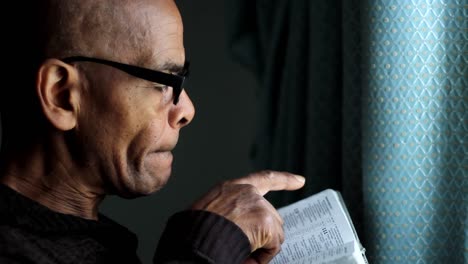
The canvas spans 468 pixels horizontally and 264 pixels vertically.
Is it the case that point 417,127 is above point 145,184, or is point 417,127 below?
above

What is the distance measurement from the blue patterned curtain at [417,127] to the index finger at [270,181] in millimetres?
179

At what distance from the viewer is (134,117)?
3.56ft

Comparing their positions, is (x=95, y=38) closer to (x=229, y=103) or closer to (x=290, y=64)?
(x=290, y=64)

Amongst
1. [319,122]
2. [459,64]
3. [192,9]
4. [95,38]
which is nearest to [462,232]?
[459,64]

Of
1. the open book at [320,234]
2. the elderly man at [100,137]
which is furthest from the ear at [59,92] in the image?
the open book at [320,234]

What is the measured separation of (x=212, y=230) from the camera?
3.37 ft

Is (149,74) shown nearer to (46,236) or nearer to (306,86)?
(46,236)

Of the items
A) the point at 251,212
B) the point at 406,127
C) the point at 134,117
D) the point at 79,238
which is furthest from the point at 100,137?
the point at 406,127

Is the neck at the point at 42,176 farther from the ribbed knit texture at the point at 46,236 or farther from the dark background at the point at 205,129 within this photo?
the dark background at the point at 205,129

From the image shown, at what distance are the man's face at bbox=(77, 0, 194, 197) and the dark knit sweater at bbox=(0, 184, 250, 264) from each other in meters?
0.10

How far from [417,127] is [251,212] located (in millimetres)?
380

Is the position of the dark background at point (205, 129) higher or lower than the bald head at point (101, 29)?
lower

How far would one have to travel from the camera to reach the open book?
114 centimetres

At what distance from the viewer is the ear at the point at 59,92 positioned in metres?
1.05
